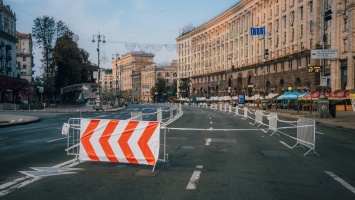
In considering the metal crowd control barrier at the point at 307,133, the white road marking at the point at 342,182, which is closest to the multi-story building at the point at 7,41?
the metal crowd control barrier at the point at 307,133

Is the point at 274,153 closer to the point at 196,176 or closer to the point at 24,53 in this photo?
the point at 196,176

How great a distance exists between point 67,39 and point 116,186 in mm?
75141

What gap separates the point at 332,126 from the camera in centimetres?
2750

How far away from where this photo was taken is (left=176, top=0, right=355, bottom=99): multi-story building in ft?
173

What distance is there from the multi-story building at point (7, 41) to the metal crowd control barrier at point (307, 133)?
76871mm

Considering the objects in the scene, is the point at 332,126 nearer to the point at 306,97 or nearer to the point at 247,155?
the point at 247,155

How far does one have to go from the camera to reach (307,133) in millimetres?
13477

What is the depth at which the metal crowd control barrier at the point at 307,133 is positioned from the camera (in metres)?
12.9

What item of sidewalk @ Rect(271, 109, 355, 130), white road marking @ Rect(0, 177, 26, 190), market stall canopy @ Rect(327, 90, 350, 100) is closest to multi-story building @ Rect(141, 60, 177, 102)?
market stall canopy @ Rect(327, 90, 350, 100)

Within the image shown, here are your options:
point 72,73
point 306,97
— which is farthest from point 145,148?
point 72,73

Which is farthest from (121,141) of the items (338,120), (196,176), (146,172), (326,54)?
(326,54)

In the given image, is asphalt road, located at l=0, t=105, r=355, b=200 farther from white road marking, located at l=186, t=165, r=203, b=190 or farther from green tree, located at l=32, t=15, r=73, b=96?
green tree, located at l=32, t=15, r=73, b=96

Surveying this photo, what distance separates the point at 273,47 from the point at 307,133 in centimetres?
6470

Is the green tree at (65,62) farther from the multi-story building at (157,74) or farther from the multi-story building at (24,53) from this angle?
the multi-story building at (157,74)
